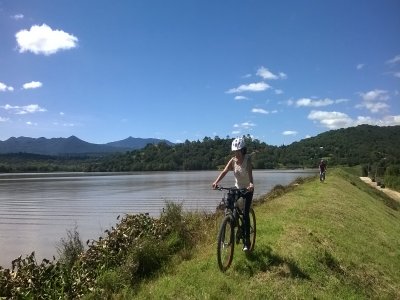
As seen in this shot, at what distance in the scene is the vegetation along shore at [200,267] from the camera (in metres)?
8.38

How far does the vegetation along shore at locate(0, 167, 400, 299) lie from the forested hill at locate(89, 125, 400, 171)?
135807 mm

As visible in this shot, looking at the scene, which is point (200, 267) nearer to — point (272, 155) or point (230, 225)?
point (230, 225)

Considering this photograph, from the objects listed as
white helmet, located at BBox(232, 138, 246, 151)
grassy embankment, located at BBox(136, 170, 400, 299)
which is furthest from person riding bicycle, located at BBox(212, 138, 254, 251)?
grassy embankment, located at BBox(136, 170, 400, 299)

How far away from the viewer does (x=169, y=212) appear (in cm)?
1288

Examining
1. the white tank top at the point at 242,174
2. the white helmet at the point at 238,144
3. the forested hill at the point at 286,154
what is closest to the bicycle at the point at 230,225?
the white tank top at the point at 242,174

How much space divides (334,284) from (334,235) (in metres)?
4.68

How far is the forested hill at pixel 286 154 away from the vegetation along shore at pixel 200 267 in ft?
446

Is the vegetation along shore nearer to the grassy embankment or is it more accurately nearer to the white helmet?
the grassy embankment

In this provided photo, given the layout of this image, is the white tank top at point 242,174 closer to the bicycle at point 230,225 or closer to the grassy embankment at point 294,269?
the bicycle at point 230,225

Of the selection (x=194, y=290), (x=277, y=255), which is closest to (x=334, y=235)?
(x=277, y=255)

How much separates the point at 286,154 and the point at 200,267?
566 feet

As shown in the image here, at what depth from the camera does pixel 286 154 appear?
585 feet

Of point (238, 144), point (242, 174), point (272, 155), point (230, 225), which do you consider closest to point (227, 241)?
point (230, 225)

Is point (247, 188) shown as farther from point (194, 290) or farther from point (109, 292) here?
point (109, 292)
